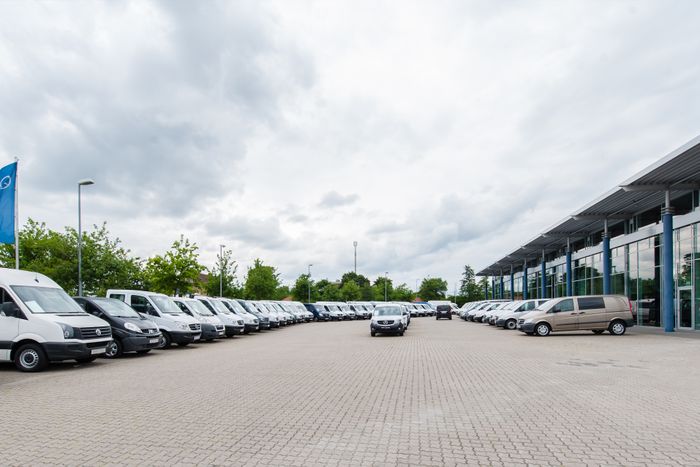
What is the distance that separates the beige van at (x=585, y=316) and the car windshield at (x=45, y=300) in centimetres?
1866

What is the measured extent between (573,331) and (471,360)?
14.1m

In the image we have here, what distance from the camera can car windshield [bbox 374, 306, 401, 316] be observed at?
89.3 feet

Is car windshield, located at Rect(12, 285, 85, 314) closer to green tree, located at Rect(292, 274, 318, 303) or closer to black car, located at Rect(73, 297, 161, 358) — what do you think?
black car, located at Rect(73, 297, 161, 358)

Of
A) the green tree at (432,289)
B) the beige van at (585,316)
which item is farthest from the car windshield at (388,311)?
the green tree at (432,289)

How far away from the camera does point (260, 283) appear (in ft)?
196

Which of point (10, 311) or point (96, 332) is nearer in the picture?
point (10, 311)

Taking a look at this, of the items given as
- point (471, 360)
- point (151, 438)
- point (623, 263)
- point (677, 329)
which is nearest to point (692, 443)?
point (151, 438)

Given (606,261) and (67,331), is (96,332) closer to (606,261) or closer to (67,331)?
(67,331)

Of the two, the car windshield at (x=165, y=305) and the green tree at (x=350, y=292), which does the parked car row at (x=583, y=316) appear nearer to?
the car windshield at (x=165, y=305)

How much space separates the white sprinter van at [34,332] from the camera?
484 inches

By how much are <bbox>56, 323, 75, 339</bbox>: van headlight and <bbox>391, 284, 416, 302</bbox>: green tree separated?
323 ft

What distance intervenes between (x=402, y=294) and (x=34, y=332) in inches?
4180

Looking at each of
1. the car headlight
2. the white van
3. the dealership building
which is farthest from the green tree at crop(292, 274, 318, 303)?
the car headlight

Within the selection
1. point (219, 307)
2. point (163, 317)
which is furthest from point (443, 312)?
point (163, 317)
